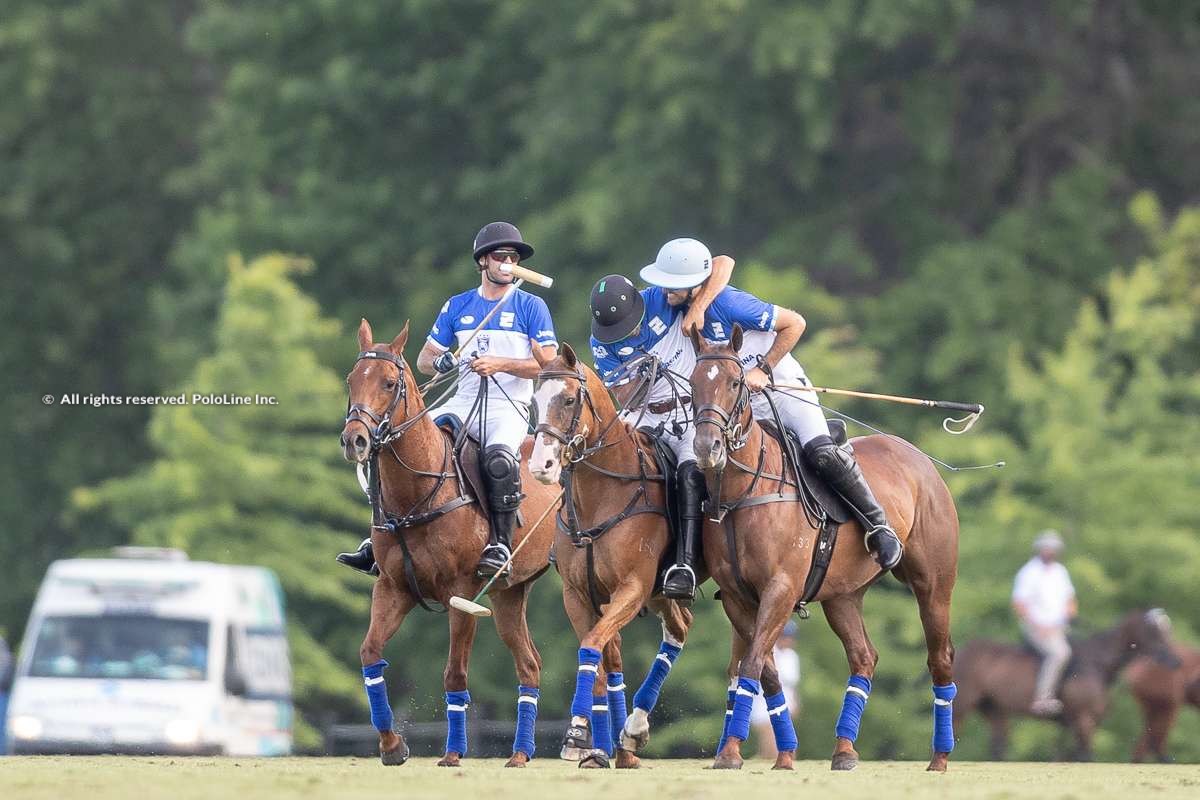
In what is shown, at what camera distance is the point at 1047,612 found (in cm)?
2475

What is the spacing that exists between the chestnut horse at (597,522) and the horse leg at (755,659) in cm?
63

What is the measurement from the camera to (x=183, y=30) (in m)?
43.0

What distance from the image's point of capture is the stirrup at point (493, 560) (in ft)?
46.7

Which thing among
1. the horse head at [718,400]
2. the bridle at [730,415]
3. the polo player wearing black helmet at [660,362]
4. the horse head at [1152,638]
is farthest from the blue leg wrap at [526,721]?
the horse head at [1152,638]

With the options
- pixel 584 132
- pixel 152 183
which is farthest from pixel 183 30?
pixel 584 132

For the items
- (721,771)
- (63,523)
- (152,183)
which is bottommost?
(721,771)

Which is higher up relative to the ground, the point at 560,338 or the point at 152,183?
the point at 152,183

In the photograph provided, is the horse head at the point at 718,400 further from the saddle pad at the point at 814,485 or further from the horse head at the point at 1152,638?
the horse head at the point at 1152,638

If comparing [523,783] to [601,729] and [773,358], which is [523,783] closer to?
[601,729]

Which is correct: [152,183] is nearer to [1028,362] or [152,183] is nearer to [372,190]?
[372,190]

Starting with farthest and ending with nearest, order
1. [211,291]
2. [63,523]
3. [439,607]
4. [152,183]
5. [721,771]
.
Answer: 1. [152,183]
2. [63,523]
3. [211,291]
4. [439,607]
5. [721,771]

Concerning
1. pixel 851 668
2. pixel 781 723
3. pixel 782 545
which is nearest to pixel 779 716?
pixel 781 723

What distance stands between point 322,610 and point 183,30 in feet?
48.4

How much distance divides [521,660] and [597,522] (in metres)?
1.39
